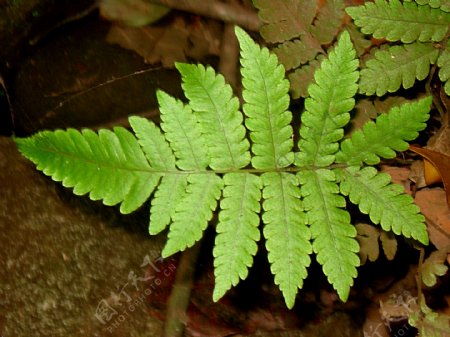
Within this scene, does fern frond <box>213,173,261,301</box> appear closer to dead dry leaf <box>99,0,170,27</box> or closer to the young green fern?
the young green fern

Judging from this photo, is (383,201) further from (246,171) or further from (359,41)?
(359,41)

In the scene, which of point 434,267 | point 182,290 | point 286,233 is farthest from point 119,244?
point 434,267

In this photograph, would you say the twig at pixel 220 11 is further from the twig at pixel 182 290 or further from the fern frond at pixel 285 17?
the twig at pixel 182 290

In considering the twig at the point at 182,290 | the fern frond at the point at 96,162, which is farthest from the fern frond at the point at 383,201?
the twig at the point at 182,290

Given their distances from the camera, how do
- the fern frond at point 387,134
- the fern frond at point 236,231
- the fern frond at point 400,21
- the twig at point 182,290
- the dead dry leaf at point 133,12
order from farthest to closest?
1. the dead dry leaf at point 133,12
2. the twig at point 182,290
3. the fern frond at point 400,21
4. the fern frond at point 387,134
5. the fern frond at point 236,231

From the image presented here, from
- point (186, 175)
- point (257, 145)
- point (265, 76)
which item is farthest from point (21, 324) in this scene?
point (265, 76)

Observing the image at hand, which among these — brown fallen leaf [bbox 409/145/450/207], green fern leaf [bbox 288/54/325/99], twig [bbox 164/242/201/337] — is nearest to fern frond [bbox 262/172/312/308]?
green fern leaf [bbox 288/54/325/99]
